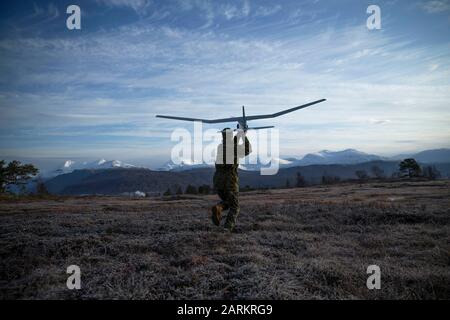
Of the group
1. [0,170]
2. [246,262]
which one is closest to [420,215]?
[246,262]

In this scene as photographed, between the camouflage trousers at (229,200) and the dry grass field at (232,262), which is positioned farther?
the camouflage trousers at (229,200)

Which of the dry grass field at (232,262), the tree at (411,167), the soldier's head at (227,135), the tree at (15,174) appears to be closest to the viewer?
the dry grass field at (232,262)

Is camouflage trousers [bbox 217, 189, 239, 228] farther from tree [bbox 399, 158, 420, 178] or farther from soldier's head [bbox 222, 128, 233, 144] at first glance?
tree [bbox 399, 158, 420, 178]

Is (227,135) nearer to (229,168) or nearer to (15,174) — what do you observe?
(229,168)

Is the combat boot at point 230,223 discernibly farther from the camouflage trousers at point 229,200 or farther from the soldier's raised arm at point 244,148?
the soldier's raised arm at point 244,148

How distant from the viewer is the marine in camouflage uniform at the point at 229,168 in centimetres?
1215

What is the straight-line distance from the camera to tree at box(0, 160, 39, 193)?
209 feet

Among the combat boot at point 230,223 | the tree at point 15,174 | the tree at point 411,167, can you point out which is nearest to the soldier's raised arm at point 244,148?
the combat boot at point 230,223

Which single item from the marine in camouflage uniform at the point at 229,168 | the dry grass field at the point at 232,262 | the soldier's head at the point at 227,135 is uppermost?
the soldier's head at the point at 227,135

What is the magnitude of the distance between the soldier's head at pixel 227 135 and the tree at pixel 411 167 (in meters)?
97.0

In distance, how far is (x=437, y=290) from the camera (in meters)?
6.24
